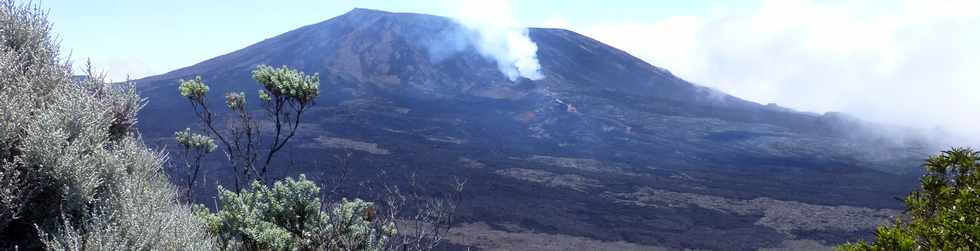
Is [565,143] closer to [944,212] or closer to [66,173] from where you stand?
[66,173]

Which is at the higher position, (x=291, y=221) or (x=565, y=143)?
(x=291, y=221)

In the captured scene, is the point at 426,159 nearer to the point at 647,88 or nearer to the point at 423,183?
the point at 423,183

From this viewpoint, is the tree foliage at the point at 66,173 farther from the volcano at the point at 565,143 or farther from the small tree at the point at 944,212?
the small tree at the point at 944,212

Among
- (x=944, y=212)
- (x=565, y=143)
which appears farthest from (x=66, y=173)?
(x=565, y=143)

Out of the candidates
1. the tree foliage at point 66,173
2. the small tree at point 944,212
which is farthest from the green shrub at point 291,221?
the small tree at point 944,212

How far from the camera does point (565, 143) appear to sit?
136 feet

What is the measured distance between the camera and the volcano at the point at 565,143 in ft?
77.3

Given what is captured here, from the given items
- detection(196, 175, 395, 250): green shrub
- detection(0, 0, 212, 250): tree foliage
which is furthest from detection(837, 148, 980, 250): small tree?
detection(196, 175, 395, 250): green shrub

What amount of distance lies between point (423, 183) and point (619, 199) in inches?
312

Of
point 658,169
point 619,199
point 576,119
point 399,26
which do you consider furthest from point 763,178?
point 399,26

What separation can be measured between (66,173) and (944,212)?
4101 mm

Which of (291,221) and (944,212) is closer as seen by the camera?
(944,212)

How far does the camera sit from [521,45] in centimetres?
7075

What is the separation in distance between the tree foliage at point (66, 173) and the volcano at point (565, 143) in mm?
3112
